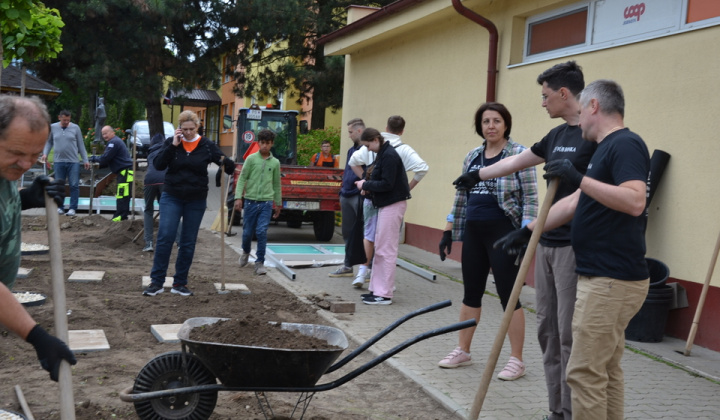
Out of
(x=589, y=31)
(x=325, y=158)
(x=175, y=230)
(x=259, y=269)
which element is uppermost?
(x=589, y=31)

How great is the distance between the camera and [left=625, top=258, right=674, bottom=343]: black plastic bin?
698cm

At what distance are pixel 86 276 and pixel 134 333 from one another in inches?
113

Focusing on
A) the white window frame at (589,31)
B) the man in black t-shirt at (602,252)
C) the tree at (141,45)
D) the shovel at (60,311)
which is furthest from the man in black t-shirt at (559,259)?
the tree at (141,45)

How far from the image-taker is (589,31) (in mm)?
9188

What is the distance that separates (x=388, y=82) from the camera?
49.4 feet

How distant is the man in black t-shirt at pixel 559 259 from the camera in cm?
406

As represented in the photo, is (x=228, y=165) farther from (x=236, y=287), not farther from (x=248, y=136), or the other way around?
(x=248, y=136)

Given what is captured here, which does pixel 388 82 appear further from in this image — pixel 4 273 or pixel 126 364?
pixel 4 273

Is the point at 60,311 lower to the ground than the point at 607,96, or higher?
lower

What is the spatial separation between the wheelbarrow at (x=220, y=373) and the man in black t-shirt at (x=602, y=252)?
0.62 meters

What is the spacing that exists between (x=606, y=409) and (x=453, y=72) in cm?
924

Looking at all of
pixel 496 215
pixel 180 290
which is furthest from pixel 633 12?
pixel 180 290

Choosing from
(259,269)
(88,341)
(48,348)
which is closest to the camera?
(48,348)

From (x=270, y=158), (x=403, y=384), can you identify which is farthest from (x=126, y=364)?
(x=270, y=158)
